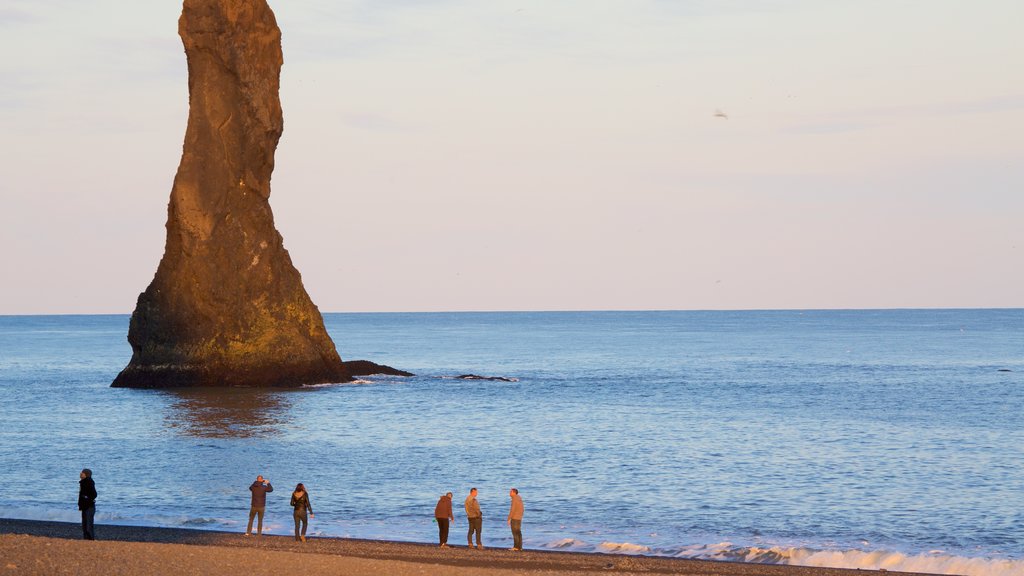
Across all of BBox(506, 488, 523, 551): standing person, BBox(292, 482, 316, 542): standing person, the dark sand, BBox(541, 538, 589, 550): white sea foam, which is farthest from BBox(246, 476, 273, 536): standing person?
BBox(541, 538, 589, 550): white sea foam

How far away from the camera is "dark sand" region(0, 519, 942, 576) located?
62.6ft

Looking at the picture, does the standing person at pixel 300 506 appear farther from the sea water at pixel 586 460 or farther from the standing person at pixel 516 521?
the standing person at pixel 516 521

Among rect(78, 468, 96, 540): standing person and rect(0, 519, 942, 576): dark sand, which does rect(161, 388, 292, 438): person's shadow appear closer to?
rect(0, 519, 942, 576): dark sand

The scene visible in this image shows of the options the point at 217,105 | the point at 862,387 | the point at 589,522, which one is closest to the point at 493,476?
the point at 589,522

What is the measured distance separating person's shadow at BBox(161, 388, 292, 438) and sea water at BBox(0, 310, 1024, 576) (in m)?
0.20

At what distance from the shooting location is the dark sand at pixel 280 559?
19.1 m

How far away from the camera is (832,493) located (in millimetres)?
35094

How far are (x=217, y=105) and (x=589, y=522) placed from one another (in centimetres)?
4784

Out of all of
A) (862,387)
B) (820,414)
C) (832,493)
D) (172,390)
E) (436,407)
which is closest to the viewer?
(832,493)

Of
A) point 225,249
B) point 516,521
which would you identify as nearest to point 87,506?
point 516,521

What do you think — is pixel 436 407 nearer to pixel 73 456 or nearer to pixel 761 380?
pixel 73 456

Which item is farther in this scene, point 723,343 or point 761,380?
point 723,343

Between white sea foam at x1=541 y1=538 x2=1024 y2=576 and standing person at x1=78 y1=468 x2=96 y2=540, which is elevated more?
standing person at x1=78 y1=468 x2=96 y2=540

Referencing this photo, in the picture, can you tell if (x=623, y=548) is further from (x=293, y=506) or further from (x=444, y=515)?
(x=293, y=506)
